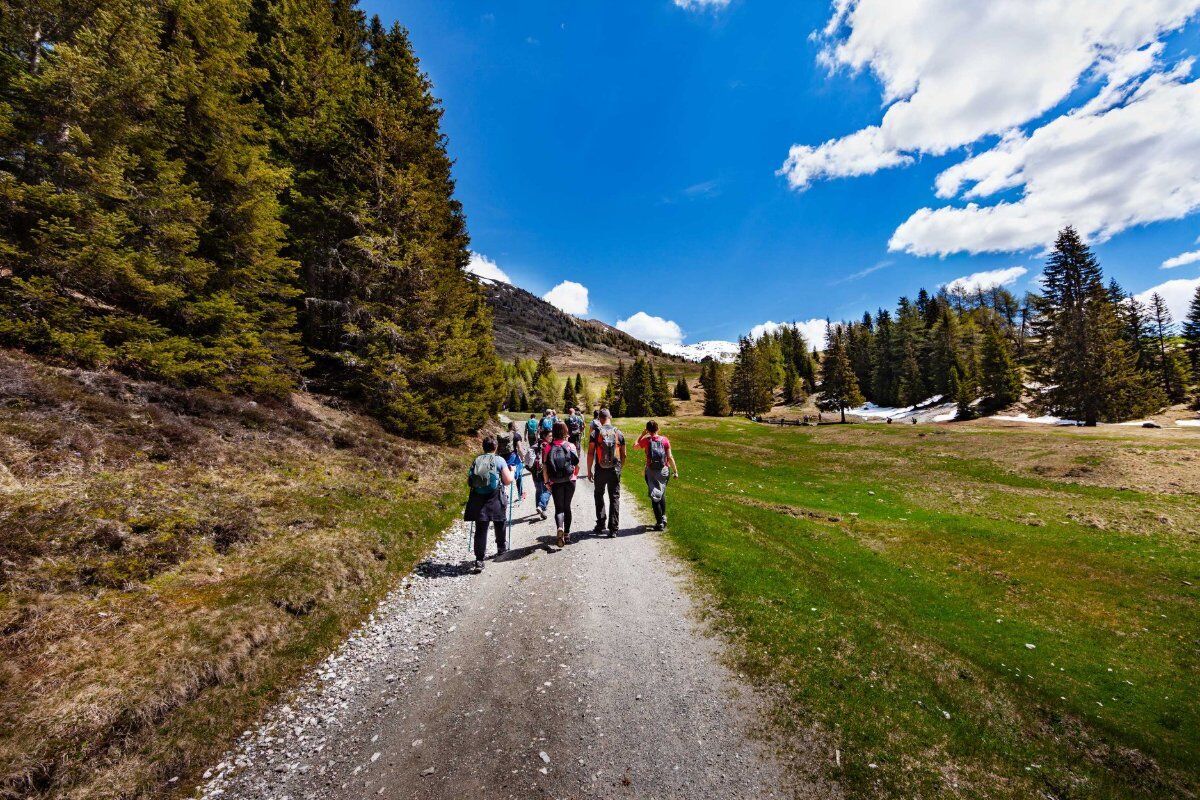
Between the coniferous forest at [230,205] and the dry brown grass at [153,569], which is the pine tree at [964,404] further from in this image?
the dry brown grass at [153,569]

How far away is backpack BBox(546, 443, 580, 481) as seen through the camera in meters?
11.0

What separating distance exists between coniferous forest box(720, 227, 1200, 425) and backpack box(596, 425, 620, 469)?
56.0 m

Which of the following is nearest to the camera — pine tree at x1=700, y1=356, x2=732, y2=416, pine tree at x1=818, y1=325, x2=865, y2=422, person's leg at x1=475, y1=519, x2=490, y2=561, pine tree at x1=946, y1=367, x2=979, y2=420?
person's leg at x1=475, y1=519, x2=490, y2=561

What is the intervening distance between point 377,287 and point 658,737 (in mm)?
22281

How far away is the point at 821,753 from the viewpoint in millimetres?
4480

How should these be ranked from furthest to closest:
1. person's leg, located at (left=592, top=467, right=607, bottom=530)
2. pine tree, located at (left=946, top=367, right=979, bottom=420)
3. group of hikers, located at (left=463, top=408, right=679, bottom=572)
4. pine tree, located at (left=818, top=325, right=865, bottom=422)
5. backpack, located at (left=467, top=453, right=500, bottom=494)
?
pine tree, located at (left=818, top=325, right=865, bottom=422)
pine tree, located at (left=946, top=367, right=979, bottom=420)
person's leg, located at (left=592, top=467, right=607, bottom=530)
group of hikers, located at (left=463, top=408, right=679, bottom=572)
backpack, located at (left=467, top=453, right=500, bottom=494)

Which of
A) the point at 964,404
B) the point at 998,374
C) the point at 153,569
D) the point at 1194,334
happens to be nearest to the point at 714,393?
the point at 964,404

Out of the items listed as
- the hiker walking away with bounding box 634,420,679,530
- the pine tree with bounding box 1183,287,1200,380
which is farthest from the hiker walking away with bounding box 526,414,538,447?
the pine tree with bounding box 1183,287,1200,380

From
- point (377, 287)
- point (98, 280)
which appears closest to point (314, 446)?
point (98, 280)

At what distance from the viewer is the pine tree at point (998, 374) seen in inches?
2322

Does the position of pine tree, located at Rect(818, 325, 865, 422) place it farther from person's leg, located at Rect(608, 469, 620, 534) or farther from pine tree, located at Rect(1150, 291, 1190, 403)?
person's leg, located at Rect(608, 469, 620, 534)

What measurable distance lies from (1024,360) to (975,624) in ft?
217

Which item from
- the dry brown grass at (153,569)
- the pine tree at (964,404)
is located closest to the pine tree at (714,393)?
the pine tree at (964,404)

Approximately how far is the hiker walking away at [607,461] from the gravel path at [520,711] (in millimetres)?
3168
